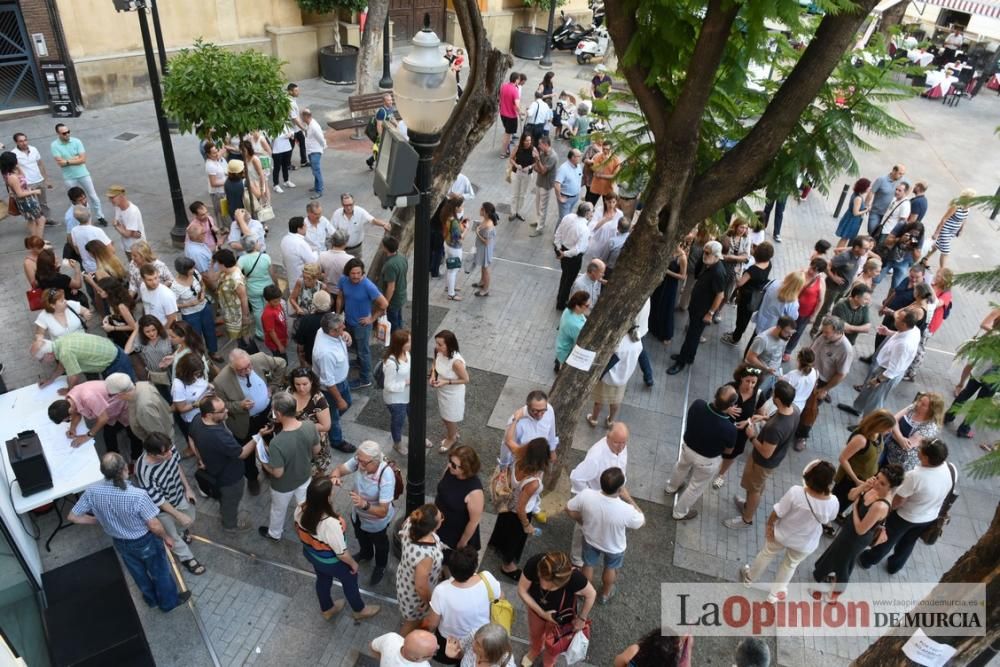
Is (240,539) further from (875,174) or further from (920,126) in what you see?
(920,126)

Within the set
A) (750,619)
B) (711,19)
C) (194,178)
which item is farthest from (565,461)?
(194,178)

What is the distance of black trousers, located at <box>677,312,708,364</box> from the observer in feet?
29.6

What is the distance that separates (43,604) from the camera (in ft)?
18.3

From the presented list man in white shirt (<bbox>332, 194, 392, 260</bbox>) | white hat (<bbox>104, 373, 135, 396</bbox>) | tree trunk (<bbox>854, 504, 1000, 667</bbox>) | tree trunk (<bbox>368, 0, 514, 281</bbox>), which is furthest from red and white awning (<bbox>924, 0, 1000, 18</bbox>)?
white hat (<bbox>104, 373, 135, 396</bbox>)

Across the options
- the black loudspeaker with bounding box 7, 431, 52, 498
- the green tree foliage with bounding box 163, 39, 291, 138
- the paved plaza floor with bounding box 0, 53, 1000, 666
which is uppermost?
the green tree foliage with bounding box 163, 39, 291, 138

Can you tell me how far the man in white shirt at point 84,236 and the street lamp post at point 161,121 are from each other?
2324 mm

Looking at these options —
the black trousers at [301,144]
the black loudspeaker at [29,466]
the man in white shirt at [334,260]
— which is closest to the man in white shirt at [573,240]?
the man in white shirt at [334,260]

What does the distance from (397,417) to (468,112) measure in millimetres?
4350

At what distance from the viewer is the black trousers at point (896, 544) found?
6188mm

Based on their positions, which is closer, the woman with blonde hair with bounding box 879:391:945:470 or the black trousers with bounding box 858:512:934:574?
the black trousers with bounding box 858:512:934:574

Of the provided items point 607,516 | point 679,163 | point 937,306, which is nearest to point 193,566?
point 607,516

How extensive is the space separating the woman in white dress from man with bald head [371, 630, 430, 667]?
2924 mm

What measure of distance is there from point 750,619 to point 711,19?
5.08 metres

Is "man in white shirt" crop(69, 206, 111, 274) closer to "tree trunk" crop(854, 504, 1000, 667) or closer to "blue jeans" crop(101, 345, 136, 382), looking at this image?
"blue jeans" crop(101, 345, 136, 382)
